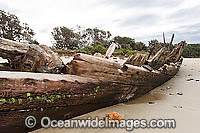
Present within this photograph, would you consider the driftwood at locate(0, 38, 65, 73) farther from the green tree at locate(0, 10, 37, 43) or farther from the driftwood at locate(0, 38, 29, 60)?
the green tree at locate(0, 10, 37, 43)

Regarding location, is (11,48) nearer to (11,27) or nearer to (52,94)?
(52,94)

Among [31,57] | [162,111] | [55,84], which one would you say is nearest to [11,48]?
[31,57]

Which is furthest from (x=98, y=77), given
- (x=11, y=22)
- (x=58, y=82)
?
(x=11, y=22)

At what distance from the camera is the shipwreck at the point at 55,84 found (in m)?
1.19

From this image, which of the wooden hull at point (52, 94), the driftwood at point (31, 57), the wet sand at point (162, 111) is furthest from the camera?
the driftwood at point (31, 57)

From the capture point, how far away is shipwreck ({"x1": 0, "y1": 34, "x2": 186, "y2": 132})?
1.19 meters

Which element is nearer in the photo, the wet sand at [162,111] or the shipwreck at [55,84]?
the shipwreck at [55,84]

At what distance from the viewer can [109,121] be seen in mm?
1707

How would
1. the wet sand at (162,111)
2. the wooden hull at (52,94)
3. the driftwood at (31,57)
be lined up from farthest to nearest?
the driftwood at (31,57) < the wet sand at (162,111) < the wooden hull at (52,94)

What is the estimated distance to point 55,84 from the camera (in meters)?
1.38

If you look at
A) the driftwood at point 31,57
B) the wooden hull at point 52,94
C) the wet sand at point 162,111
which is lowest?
the wet sand at point 162,111

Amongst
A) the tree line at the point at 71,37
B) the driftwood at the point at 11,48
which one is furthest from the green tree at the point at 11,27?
the driftwood at the point at 11,48

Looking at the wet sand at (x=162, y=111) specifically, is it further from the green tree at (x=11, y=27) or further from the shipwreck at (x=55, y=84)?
the green tree at (x=11, y=27)

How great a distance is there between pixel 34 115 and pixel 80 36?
108 ft
